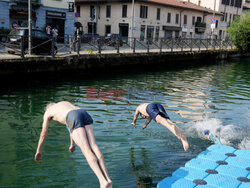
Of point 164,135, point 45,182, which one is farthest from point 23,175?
point 164,135

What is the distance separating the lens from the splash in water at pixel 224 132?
26.5 feet

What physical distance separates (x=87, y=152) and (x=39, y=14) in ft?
92.1

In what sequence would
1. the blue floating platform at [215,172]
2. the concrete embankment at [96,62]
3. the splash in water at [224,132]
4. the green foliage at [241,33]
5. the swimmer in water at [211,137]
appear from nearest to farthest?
the blue floating platform at [215,172] → the swimmer in water at [211,137] → the splash in water at [224,132] → the concrete embankment at [96,62] → the green foliage at [241,33]

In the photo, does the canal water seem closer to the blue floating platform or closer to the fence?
the blue floating platform

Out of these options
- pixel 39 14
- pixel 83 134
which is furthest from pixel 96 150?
pixel 39 14

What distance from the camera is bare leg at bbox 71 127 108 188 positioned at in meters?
3.82

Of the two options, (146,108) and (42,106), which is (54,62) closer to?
(42,106)

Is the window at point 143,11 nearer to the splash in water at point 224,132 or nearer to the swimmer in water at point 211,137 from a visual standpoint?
the splash in water at point 224,132

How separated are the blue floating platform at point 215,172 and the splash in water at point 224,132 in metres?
1.59

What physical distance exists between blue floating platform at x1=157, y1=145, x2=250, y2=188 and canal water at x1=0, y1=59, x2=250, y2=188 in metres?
0.57

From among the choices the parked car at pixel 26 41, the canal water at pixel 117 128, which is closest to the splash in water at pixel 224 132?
the canal water at pixel 117 128

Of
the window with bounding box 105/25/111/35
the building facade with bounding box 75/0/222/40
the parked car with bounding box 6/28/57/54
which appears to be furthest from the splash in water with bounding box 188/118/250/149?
the window with bounding box 105/25/111/35

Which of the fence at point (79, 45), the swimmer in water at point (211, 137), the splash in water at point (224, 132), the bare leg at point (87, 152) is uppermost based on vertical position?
the fence at point (79, 45)

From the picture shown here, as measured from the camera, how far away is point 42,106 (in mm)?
11445
